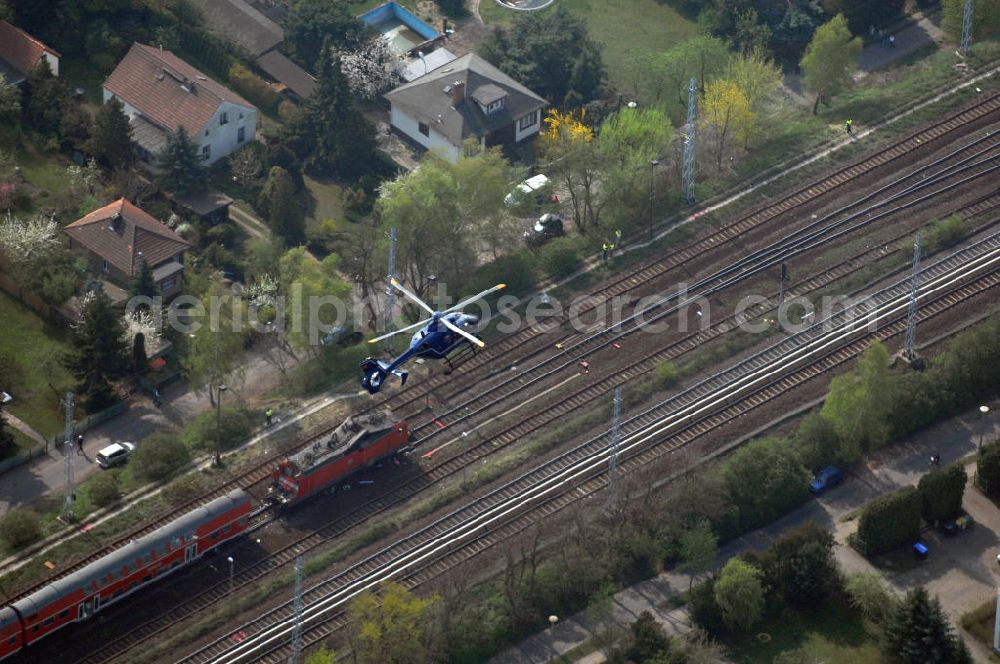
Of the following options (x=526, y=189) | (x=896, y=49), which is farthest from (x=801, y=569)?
(x=896, y=49)

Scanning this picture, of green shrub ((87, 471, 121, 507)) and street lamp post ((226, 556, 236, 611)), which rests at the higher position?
green shrub ((87, 471, 121, 507))

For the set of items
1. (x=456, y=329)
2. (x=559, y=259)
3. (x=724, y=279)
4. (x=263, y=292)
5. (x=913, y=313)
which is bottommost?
(x=263, y=292)

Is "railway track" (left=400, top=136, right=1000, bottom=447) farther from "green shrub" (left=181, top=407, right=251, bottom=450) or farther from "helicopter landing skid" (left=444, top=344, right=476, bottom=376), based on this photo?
"green shrub" (left=181, top=407, right=251, bottom=450)

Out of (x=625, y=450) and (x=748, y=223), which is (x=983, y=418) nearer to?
(x=625, y=450)

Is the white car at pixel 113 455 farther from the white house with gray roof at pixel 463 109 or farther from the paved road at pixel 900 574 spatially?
the white house with gray roof at pixel 463 109

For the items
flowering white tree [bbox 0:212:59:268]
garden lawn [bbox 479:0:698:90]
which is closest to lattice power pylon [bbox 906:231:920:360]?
garden lawn [bbox 479:0:698:90]
